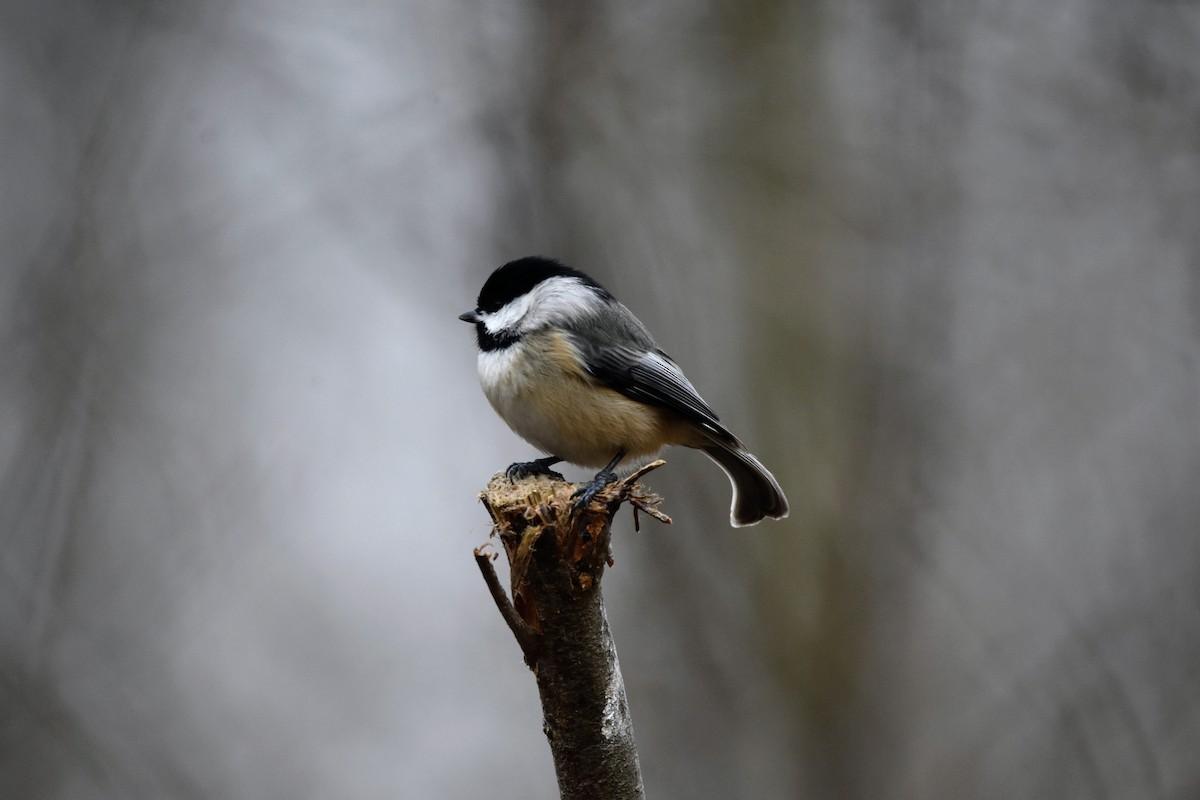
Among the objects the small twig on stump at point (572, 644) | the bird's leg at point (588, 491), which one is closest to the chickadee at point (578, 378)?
the bird's leg at point (588, 491)

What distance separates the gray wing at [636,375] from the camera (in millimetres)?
2705

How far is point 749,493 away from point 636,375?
65cm

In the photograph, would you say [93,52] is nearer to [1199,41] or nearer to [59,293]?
[59,293]

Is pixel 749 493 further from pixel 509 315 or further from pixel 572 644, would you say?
pixel 572 644

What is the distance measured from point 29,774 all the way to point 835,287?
173 inches

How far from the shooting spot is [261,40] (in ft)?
14.6

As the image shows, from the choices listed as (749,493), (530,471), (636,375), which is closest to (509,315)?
(636,375)

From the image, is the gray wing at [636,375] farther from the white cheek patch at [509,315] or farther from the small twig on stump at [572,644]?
the small twig on stump at [572,644]

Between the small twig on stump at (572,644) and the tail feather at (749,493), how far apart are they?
1.25 m

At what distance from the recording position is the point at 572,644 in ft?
5.69

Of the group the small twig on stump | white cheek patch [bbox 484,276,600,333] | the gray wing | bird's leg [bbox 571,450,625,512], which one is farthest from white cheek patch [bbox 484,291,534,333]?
the small twig on stump

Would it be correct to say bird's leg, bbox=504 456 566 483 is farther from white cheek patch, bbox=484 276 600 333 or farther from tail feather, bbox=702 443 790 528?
tail feather, bbox=702 443 790 528

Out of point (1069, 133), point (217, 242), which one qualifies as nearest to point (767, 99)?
point (1069, 133)

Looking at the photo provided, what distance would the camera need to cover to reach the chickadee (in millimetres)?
2666
